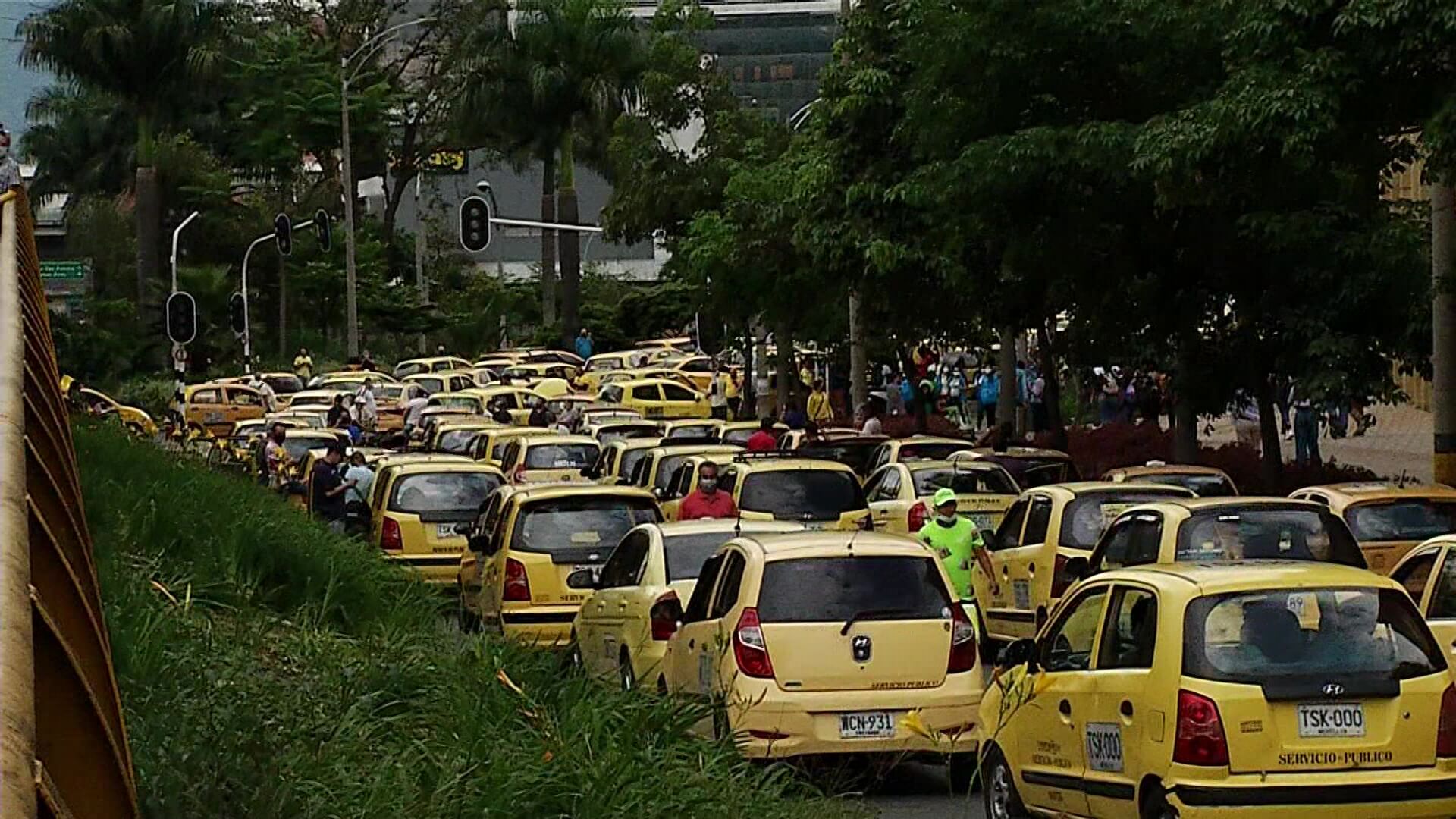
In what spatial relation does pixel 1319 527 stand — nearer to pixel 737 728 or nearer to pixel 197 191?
pixel 737 728

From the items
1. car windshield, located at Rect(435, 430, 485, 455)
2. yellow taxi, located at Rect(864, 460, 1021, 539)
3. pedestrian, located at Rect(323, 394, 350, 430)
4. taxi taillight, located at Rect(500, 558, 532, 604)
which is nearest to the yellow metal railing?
taxi taillight, located at Rect(500, 558, 532, 604)

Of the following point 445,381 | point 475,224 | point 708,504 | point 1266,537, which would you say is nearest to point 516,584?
point 708,504

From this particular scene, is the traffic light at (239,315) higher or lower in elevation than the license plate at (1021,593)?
higher

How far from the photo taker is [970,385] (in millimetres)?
67688

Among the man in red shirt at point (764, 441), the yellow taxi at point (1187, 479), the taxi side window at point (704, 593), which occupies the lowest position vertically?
the man in red shirt at point (764, 441)

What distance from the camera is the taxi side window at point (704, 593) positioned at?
45.8 feet

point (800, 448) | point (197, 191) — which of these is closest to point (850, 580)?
point (800, 448)

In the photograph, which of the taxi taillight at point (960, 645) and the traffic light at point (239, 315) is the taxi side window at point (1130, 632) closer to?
the taxi taillight at point (960, 645)

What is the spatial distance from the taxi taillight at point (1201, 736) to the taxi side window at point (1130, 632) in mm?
407

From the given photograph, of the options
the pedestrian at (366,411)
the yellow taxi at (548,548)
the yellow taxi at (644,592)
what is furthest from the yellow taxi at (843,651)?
the pedestrian at (366,411)

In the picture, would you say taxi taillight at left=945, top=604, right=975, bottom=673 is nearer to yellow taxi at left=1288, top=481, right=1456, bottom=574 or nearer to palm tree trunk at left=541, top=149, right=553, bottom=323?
yellow taxi at left=1288, top=481, right=1456, bottom=574

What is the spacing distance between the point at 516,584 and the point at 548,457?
Answer: 1090 cm

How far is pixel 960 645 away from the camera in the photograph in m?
13.2

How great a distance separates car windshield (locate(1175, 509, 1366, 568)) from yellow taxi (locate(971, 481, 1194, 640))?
233 centimetres
